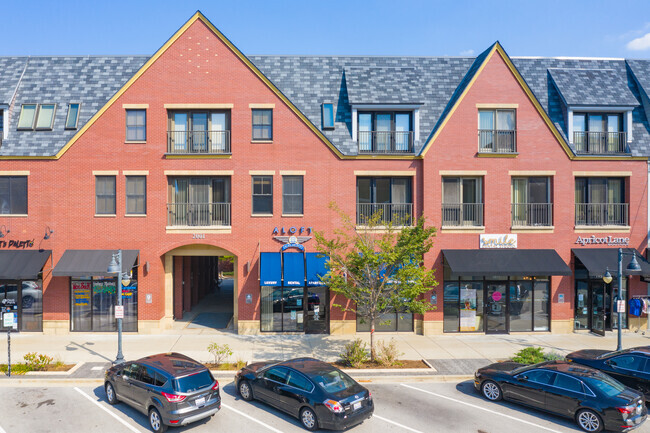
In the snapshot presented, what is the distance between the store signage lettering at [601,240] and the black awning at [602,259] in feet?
1.03

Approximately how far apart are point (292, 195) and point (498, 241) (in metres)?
10.5

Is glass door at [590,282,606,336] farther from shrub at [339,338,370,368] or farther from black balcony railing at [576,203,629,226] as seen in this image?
shrub at [339,338,370,368]

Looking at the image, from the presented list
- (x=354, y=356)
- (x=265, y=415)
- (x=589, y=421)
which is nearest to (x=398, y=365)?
(x=354, y=356)

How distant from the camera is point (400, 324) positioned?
68.3 feet

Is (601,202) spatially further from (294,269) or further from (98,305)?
(98,305)

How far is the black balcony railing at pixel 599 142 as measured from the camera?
21.3 metres

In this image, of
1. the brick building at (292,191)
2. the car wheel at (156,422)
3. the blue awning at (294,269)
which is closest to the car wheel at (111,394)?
the car wheel at (156,422)

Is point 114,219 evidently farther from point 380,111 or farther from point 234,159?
point 380,111

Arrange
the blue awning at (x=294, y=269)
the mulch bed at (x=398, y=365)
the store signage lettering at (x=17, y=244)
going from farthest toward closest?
the store signage lettering at (x=17, y=244) → the blue awning at (x=294, y=269) → the mulch bed at (x=398, y=365)

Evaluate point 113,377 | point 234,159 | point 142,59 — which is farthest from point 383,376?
point 142,59

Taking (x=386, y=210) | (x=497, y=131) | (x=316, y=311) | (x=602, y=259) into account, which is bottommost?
(x=316, y=311)

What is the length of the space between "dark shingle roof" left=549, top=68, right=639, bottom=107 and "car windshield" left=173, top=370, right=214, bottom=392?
69.5ft

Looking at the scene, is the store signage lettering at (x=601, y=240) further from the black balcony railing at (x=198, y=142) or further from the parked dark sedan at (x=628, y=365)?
the black balcony railing at (x=198, y=142)

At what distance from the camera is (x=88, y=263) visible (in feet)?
64.0
